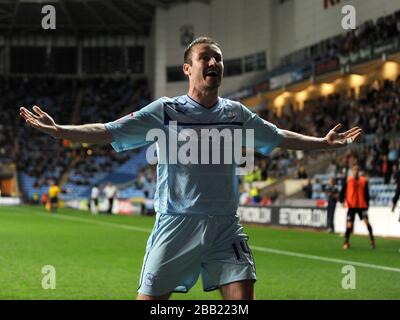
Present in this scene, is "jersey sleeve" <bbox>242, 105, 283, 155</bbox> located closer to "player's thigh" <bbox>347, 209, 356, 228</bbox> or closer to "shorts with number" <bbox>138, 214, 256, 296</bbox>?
"shorts with number" <bbox>138, 214, 256, 296</bbox>

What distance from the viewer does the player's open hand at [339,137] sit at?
5.84 metres

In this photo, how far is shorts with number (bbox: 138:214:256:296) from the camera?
16.8 feet

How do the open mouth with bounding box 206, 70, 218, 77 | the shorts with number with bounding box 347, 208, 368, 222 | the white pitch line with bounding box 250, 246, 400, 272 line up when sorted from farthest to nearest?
1. the shorts with number with bounding box 347, 208, 368, 222
2. the white pitch line with bounding box 250, 246, 400, 272
3. the open mouth with bounding box 206, 70, 218, 77

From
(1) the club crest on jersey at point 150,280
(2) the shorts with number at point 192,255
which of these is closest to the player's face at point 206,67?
(2) the shorts with number at point 192,255

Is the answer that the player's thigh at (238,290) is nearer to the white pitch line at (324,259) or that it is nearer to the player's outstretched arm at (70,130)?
the player's outstretched arm at (70,130)

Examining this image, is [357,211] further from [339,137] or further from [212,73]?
[212,73]

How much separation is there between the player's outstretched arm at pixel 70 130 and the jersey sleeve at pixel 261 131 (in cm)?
104

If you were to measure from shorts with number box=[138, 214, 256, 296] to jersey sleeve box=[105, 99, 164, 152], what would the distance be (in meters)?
0.61

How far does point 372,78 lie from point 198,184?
37.8 metres
